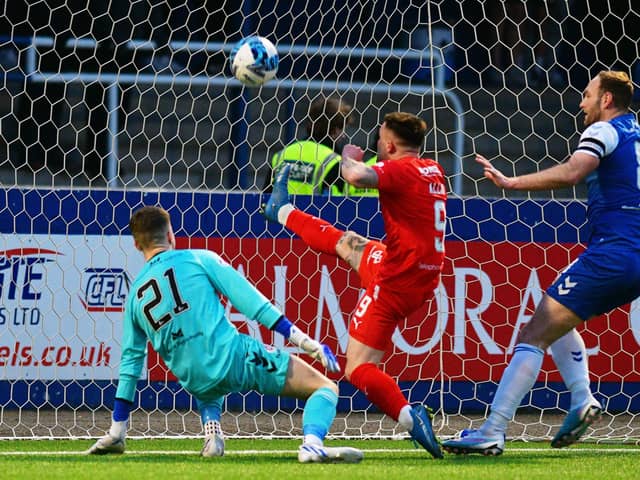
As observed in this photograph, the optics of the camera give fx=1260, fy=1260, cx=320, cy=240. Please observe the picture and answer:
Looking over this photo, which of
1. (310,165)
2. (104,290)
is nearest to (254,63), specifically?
(310,165)

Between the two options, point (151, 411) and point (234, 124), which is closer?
point (151, 411)

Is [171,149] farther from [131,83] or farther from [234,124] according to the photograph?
[234,124]

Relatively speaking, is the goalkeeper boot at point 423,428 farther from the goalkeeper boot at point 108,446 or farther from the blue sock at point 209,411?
the goalkeeper boot at point 108,446

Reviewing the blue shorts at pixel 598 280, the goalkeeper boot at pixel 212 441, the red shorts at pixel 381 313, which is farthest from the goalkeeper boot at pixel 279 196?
the blue shorts at pixel 598 280

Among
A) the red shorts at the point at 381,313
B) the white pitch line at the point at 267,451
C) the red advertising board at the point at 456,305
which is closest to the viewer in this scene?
the red shorts at the point at 381,313

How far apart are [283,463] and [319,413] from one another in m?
0.30

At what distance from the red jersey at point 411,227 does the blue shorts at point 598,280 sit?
683 mm

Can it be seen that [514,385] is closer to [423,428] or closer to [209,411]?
[423,428]

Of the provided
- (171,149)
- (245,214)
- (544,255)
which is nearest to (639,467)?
(544,255)

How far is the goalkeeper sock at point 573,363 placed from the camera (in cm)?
679

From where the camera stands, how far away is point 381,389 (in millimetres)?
6410

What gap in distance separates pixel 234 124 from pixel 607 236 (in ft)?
15.7

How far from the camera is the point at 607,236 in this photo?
657 cm

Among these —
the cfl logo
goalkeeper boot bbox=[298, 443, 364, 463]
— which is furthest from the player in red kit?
the cfl logo
